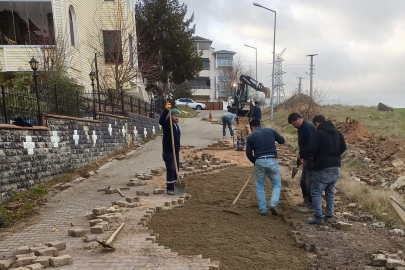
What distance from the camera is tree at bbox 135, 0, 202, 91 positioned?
22.7 m

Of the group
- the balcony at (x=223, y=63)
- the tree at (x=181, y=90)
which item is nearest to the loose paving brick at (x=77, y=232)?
the tree at (x=181, y=90)

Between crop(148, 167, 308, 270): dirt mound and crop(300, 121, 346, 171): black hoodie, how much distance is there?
1228 mm

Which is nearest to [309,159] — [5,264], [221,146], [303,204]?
[303,204]

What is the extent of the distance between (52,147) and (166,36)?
16396 millimetres

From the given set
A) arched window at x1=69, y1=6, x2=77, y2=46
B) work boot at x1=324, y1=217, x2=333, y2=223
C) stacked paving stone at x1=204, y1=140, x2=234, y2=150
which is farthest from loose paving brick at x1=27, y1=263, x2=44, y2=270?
arched window at x1=69, y1=6, x2=77, y2=46

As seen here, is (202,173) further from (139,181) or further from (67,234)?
(67,234)

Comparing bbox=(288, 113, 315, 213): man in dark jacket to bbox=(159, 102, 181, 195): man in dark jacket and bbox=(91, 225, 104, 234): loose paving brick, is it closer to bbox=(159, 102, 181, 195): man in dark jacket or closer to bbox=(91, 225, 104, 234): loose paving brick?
bbox=(159, 102, 181, 195): man in dark jacket

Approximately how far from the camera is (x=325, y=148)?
5023 millimetres

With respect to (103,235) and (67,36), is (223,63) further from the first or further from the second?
(103,235)

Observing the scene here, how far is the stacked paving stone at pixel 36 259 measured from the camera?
3562 millimetres

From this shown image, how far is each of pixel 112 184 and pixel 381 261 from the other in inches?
247

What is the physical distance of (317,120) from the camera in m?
5.33

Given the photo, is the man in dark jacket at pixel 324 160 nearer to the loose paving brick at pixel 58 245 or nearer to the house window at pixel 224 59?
the loose paving brick at pixel 58 245

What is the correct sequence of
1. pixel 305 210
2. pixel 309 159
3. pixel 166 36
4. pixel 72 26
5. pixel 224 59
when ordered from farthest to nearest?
pixel 224 59, pixel 166 36, pixel 72 26, pixel 305 210, pixel 309 159
